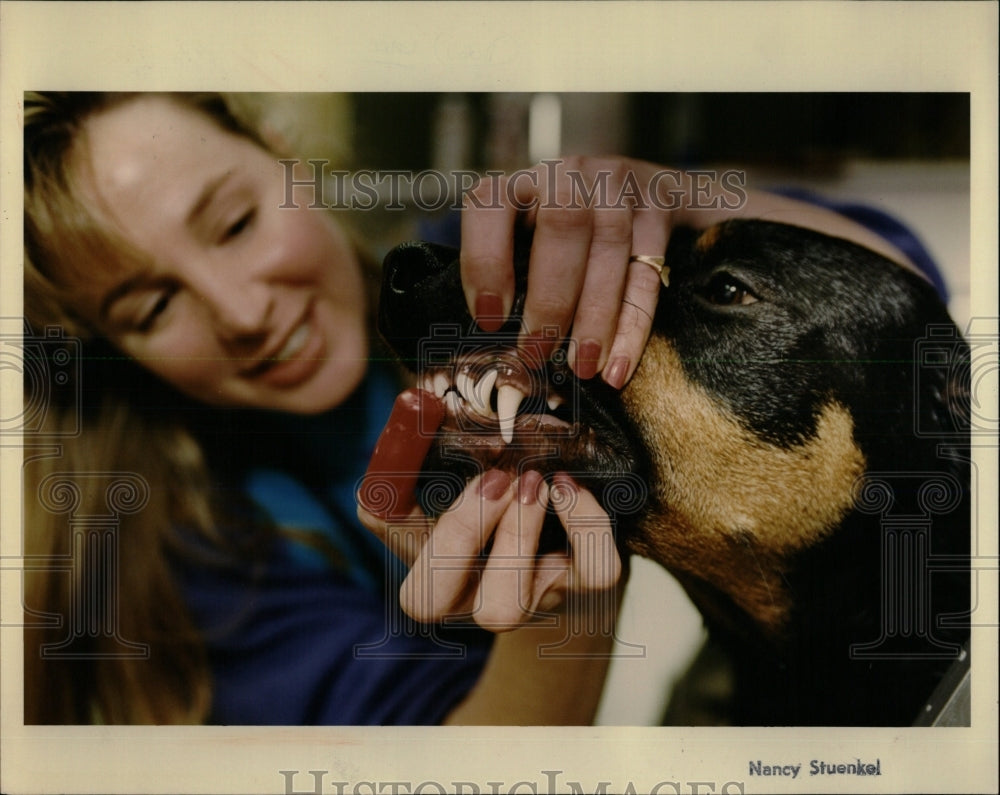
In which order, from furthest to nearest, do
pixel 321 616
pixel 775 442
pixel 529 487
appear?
pixel 321 616 < pixel 529 487 < pixel 775 442

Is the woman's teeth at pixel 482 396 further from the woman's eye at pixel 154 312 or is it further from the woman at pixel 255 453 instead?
the woman's eye at pixel 154 312

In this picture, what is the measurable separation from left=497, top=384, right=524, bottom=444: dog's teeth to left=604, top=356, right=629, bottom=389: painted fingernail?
0.25 meters

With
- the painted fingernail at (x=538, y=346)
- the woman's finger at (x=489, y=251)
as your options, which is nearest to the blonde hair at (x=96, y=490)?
the woman's finger at (x=489, y=251)

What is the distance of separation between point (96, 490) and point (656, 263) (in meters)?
1.72

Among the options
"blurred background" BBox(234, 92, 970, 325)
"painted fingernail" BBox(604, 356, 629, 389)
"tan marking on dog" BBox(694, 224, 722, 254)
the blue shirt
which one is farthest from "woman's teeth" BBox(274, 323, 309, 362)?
"tan marking on dog" BBox(694, 224, 722, 254)

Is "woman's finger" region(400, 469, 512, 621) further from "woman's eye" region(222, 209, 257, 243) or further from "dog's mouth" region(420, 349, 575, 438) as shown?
"woman's eye" region(222, 209, 257, 243)

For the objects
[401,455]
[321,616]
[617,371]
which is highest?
[617,371]

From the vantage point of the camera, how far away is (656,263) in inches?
90.9

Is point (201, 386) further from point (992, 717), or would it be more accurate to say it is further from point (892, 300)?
point (992, 717)

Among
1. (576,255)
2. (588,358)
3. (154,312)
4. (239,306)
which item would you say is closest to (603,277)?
(576,255)

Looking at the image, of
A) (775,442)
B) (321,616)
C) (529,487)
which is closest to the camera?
(775,442)

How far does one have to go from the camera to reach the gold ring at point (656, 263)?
230cm

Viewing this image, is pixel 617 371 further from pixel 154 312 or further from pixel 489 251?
pixel 154 312

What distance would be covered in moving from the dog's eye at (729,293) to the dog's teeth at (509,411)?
587 mm
